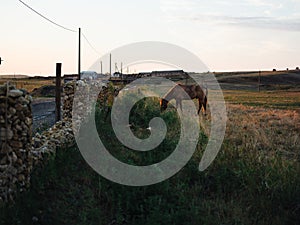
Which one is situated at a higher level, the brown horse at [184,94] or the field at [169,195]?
the brown horse at [184,94]

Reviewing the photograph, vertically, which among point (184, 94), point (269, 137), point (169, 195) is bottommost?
Answer: point (169, 195)

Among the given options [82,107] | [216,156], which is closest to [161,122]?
[82,107]

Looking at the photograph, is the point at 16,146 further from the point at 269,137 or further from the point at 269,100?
the point at 269,100

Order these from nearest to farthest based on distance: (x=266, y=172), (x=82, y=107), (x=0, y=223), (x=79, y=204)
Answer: (x=0, y=223) → (x=79, y=204) → (x=266, y=172) → (x=82, y=107)

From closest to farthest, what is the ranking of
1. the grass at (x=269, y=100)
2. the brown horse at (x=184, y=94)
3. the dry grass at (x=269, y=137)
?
the dry grass at (x=269, y=137)
the brown horse at (x=184, y=94)
the grass at (x=269, y=100)

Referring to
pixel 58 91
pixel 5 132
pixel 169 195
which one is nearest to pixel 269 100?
pixel 58 91

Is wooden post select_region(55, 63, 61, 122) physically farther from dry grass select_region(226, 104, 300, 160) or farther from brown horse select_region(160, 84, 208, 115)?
brown horse select_region(160, 84, 208, 115)

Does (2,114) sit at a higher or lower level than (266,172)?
higher

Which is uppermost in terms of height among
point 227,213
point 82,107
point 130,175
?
point 82,107

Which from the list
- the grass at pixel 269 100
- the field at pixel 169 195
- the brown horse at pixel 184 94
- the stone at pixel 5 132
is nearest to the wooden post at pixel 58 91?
the field at pixel 169 195

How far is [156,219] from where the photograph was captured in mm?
6180

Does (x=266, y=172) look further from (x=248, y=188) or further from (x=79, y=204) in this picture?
(x=79, y=204)

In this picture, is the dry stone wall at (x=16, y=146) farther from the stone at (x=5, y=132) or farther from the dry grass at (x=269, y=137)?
the dry grass at (x=269, y=137)

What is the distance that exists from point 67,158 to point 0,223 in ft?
9.57
